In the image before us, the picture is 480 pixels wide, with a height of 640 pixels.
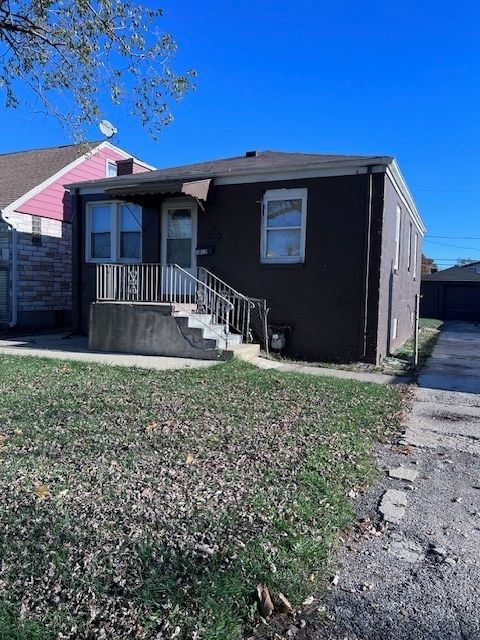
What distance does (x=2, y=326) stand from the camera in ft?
46.2

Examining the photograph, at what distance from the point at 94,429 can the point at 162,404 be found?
1.10 metres

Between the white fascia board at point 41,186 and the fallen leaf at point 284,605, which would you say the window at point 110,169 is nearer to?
the white fascia board at point 41,186

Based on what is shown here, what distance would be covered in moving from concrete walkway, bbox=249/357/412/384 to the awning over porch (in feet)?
11.6

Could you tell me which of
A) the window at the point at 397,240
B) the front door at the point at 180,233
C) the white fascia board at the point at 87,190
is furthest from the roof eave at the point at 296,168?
the window at the point at 397,240

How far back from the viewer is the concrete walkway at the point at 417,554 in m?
2.11

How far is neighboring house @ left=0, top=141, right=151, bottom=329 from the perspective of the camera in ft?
45.8

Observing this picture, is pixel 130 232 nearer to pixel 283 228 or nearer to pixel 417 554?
pixel 283 228

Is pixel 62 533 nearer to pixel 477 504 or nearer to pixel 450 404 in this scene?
pixel 477 504

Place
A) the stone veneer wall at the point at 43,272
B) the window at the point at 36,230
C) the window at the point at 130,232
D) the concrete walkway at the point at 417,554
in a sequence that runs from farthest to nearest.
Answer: the window at the point at 36,230 → the stone veneer wall at the point at 43,272 → the window at the point at 130,232 → the concrete walkway at the point at 417,554

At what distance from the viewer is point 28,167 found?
1694 cm

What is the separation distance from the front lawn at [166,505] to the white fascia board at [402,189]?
539cm

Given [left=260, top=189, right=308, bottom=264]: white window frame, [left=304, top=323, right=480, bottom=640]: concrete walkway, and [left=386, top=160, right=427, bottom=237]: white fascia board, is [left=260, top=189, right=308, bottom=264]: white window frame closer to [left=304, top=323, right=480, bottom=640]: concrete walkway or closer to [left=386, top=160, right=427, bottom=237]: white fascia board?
[left=386, top=160, right=427, bottom=237]: white fascia board

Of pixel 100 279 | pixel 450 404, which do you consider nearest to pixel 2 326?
pixel 100 279

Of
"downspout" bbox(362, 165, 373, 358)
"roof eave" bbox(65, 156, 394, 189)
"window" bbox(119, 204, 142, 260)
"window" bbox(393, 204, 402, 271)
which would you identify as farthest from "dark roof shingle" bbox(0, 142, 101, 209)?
"window" bbox(393, 204, 402, 271)
